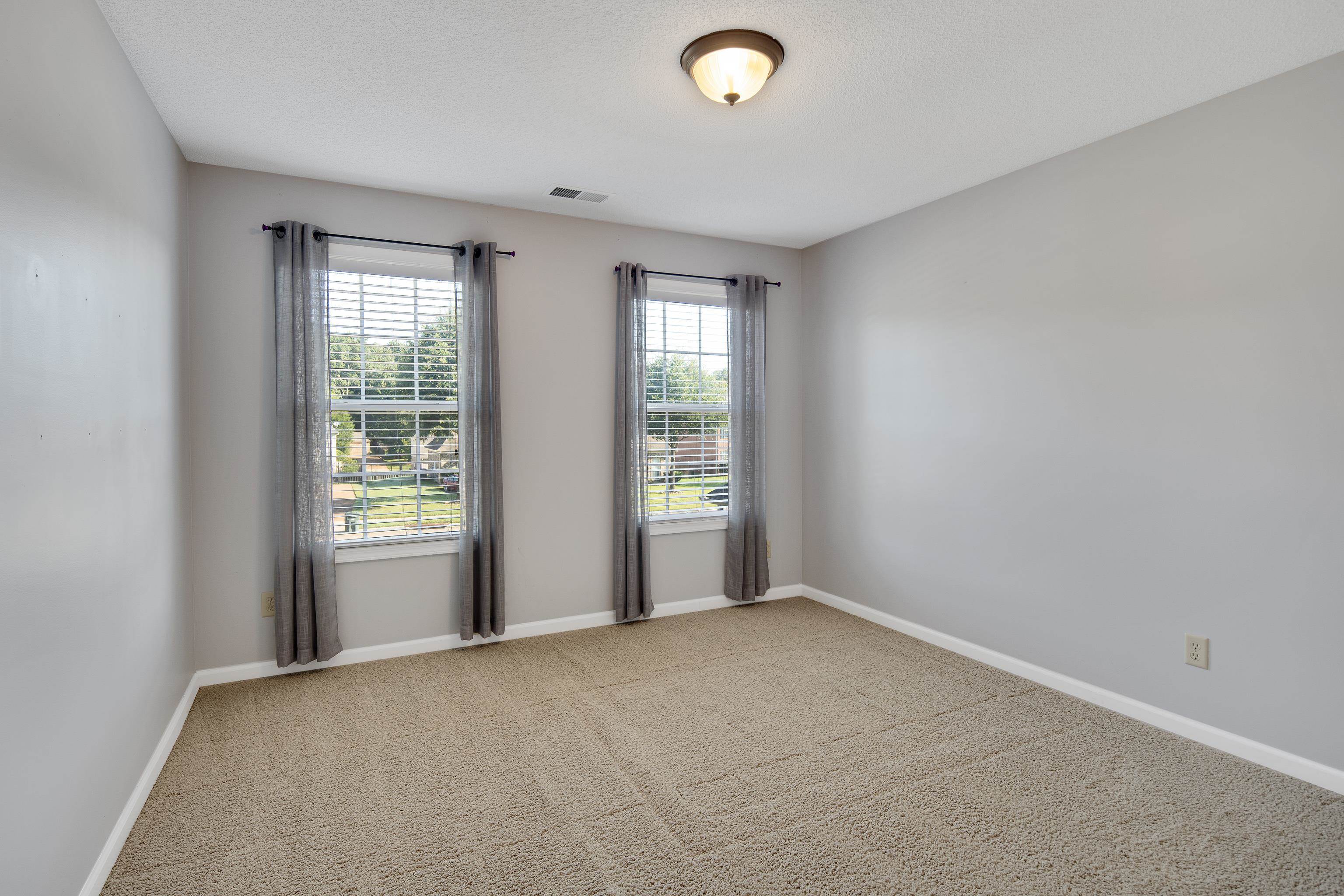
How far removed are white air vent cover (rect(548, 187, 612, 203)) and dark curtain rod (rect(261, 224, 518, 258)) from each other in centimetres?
45

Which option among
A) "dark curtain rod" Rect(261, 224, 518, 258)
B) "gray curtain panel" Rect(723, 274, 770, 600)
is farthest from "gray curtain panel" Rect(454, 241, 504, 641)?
"gray curtain panel" Rect(723, 274, 770, 600)

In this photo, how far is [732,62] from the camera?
2.24m

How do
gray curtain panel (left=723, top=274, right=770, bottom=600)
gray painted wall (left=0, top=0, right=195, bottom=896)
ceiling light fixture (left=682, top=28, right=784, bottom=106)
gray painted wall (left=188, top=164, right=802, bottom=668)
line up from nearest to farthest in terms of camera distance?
gray painted wall (left=0, top=0, right=195, bottom=896) < ceiling light fixture (left=682, top=28, right=784, bottom=106) < gray painted wall (left=188, top=164, right=802, bottom=668) < gray curtain panel (left=723, top=274, right=770, bottom=600)

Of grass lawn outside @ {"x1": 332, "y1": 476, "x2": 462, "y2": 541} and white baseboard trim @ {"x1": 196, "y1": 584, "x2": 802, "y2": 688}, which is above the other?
grass lawn outside @ {"x1": 332, "y1": 476, "x2": 462, "y2": 541}

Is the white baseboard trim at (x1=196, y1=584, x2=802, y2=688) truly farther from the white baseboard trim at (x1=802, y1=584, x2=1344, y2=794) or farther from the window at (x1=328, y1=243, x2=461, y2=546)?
the white baseboard trim at (x1=802, y1=584, x2=1344, y2=794)

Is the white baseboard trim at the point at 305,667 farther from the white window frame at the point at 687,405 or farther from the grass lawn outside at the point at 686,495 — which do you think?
the grass lawn outside at the point at 686,495

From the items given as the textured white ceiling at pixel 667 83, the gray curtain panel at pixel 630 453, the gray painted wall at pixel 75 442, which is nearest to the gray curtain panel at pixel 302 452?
the textured white ceiling at pixel 667 83

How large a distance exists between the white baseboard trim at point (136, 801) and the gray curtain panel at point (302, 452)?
53 cm

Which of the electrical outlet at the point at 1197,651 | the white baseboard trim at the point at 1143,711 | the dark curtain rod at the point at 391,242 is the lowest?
the white baseboard trim at the point at 1143,711

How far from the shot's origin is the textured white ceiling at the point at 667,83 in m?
2.10

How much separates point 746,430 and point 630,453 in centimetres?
89

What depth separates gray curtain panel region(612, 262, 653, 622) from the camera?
13.9 ft

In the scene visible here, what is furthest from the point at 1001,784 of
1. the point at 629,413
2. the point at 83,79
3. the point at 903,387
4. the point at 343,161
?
the point at 343,161

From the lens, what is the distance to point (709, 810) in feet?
7.45
